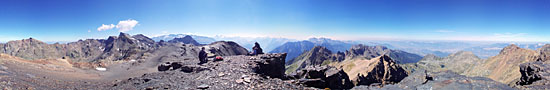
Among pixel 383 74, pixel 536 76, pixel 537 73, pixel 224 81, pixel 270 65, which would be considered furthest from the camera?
pixel 383 74

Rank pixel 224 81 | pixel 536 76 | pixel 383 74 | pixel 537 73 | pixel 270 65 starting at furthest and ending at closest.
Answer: pixel 383 74 → pixel 537 73 → pixel 536 76 → pixel 270 65 → pixel 224 81

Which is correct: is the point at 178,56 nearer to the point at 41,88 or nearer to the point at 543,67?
the point at 41,88

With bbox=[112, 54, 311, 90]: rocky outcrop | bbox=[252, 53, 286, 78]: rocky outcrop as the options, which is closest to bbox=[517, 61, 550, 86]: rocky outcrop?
bbox=[252, 53, 286, 78]: rocky outcrop

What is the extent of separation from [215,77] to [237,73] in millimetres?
1952

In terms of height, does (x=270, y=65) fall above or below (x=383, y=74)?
above

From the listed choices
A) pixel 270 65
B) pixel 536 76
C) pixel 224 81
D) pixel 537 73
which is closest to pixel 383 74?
pixel 537 73

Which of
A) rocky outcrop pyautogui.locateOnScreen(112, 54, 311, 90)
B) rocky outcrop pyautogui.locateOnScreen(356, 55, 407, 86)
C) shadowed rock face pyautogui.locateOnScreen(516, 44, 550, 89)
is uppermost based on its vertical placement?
rocky outcrop pyautogui.locateOnScreen(112, 54, 311, 90)

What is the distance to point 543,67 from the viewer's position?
35.5m

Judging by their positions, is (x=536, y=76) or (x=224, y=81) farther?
A: (x=536, y=76)

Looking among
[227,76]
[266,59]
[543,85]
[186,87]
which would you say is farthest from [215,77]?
[543,85]

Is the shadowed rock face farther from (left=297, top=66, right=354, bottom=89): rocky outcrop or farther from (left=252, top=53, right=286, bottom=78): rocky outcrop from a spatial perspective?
(left=252, top=53, right=286, bottom=78): rocky outcrop

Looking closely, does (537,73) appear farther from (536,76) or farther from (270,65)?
(270,65)

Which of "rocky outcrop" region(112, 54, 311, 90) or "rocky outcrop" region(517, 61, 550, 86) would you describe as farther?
"rocky outcrop" region(517, 61, 550, 86)

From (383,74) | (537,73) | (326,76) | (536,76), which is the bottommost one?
(383,74)
